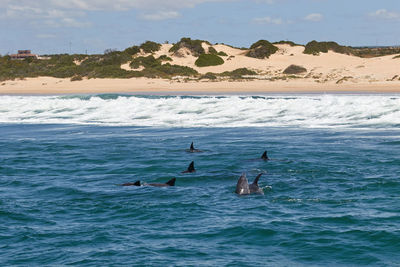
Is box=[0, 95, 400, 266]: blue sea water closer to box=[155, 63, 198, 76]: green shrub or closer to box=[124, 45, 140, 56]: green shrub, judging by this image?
box=[155, 63, 198, 76]: green shrub

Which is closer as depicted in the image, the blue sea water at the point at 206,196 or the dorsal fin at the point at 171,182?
the blue sea water at the point at 206,196

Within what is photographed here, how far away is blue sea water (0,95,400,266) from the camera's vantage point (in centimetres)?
915

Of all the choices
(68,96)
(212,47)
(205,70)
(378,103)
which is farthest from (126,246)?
(212,47)

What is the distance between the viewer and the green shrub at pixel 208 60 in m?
65.5

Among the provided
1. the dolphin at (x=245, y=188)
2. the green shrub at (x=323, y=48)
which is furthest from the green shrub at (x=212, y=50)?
the dolphin at (x=245, y=188)

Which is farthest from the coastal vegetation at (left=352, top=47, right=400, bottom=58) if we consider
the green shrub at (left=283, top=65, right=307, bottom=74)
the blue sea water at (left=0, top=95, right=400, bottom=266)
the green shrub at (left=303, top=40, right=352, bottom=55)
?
the blue sea water at (left=0, top=95, right=400, bottom=266)

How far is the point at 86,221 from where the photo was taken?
1092cm

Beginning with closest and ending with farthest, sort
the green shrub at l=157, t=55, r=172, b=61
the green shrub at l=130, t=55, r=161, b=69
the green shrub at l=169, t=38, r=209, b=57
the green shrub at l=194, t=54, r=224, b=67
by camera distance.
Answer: the green shrub at l=130, t=55, r=161, b=69
the green shrub at l=194, t=54, r=224, b=67
the green shrub at l=157, t=55, r=172, b=61
the green shrub at l=169, t=38, r=209, b=57

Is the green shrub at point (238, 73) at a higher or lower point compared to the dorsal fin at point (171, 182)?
higher

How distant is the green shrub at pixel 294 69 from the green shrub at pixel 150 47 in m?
20.4

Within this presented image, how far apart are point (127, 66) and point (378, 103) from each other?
40.7 m

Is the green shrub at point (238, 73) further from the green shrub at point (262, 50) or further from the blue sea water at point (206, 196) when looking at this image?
the blue sea water at point (206, 196)

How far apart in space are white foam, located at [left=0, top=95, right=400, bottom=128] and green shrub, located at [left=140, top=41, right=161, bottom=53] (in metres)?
32.8

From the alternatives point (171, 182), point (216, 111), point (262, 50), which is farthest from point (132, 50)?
point (171, 182)
